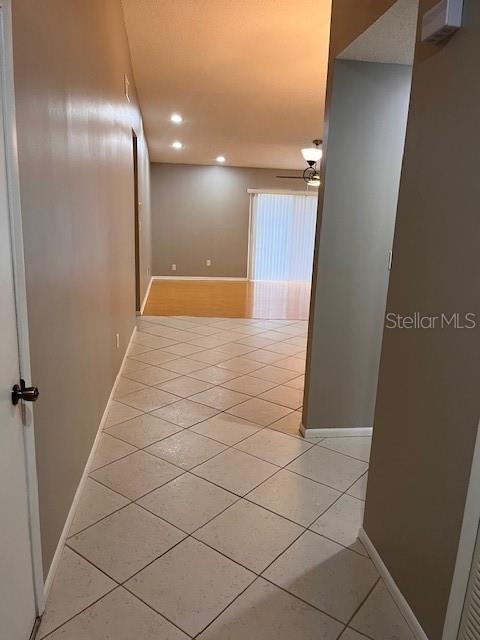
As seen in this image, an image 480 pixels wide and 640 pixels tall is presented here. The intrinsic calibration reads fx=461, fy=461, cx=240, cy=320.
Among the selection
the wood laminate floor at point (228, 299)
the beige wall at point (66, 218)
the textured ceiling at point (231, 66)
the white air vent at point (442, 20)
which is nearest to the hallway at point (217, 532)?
the beige wall at point (66, 218)

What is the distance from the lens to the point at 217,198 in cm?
1051

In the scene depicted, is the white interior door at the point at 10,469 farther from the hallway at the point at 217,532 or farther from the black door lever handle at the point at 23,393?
the hallway at the point at 217,532

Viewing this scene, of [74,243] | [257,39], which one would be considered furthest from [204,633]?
[257,39]

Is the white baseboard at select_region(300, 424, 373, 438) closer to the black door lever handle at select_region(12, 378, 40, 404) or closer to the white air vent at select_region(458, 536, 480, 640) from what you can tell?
the white air vent at select_region(458, 536, 480, 640)

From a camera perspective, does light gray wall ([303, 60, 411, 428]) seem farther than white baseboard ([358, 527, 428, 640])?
Yes

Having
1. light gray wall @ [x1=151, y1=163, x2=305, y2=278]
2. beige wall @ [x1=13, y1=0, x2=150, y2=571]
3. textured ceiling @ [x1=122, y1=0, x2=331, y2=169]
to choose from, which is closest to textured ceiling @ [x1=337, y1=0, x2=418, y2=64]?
textured ceiling @ [x1=122, y1=0, x2=331, y2=169]

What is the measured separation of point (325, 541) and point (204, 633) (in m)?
0.70

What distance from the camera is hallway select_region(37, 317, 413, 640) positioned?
160cm

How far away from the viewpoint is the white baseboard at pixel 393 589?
154 cm

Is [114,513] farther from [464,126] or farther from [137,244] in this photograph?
[137,244]

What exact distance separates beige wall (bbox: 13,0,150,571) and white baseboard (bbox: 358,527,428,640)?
128 centimetres

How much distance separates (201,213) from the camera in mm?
10492

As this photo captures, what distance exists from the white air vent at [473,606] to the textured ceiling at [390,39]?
1937 mm

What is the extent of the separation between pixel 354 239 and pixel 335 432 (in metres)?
1.25
